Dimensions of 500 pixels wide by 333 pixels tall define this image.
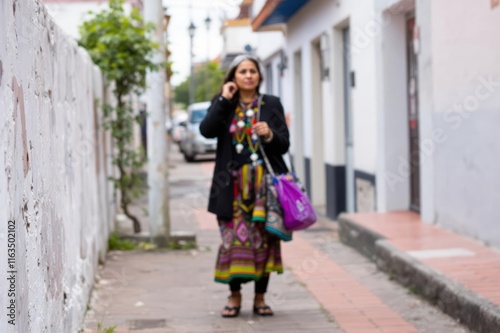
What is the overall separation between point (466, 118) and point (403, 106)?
99.1 inches

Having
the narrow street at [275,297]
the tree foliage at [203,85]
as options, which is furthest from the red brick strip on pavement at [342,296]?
the tree foliage at [203,85]

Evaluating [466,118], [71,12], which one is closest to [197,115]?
[71,12]

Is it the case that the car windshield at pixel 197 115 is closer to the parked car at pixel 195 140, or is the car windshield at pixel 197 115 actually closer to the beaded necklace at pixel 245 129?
the parked car at pixel 195 140

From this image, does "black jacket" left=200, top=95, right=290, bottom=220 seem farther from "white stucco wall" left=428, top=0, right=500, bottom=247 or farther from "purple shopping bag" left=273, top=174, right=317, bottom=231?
"white stucco wall" left=428, top=0, right=500, bottom=247

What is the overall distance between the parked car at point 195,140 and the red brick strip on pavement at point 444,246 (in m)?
21.6

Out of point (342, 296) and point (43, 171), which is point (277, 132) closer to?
point (342, 296)

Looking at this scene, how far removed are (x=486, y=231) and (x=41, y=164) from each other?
14.8 ft

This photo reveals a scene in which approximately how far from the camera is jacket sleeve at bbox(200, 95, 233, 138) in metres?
6.34

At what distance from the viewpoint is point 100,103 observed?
31.7ft

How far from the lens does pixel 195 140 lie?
31688 millimetres

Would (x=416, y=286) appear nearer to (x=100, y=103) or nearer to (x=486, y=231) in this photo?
(x=486, y=231)

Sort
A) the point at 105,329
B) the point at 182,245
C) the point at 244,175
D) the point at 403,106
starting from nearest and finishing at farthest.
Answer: the point at 105,329 < the point at 244,175 < the point at 182,245 < the point at 403,106

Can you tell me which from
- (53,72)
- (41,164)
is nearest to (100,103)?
(53,72)

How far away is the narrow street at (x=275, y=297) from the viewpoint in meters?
6.21
